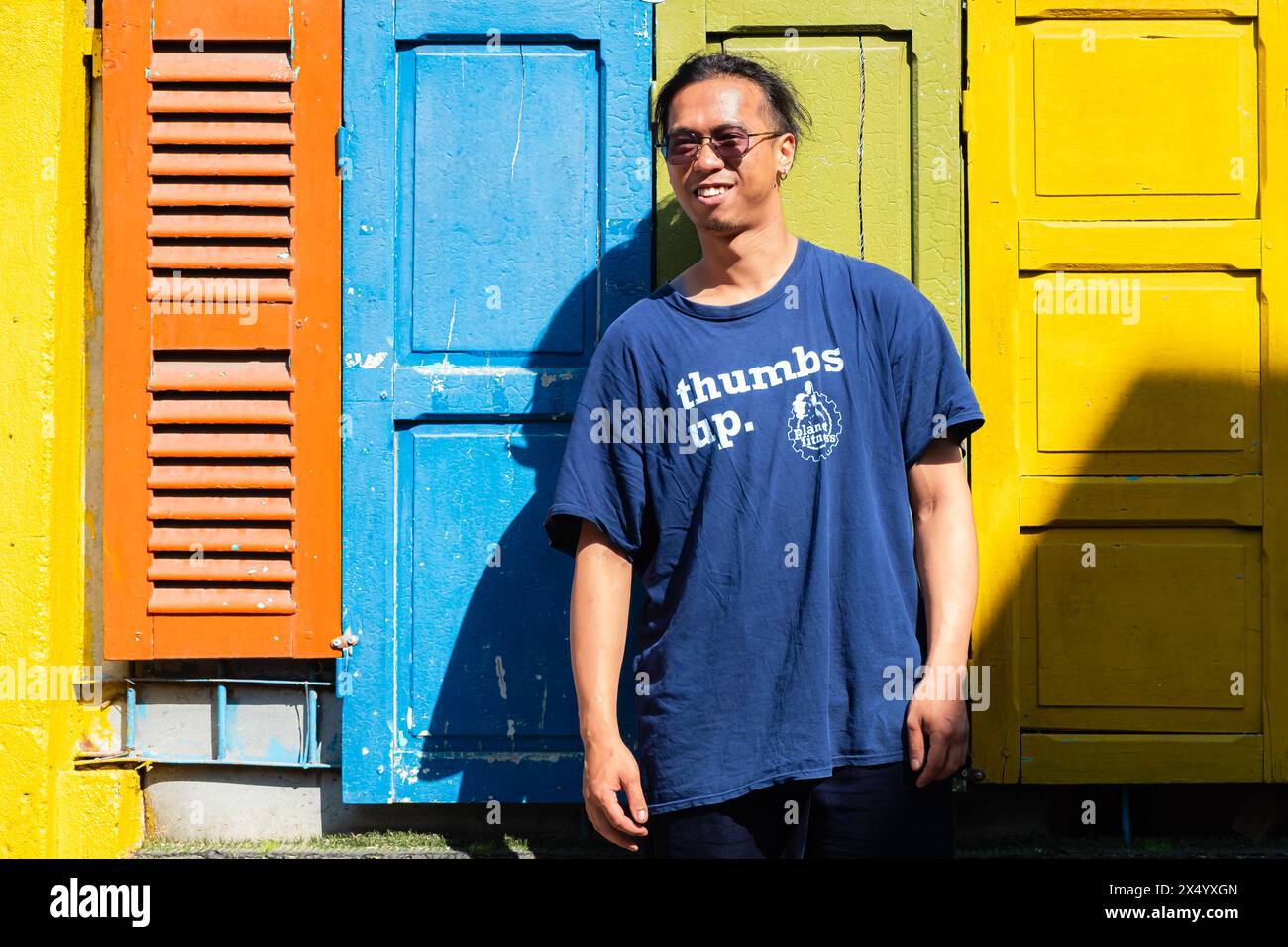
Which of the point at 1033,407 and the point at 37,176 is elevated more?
the point at 37,176

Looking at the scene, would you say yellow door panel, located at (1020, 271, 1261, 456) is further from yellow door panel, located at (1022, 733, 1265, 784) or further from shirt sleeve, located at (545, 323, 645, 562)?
Result: shirt sleeve, located at (545, 323, 645, 562)

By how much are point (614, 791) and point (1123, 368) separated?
2.04 meters

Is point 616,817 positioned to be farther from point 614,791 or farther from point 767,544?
point 767,544

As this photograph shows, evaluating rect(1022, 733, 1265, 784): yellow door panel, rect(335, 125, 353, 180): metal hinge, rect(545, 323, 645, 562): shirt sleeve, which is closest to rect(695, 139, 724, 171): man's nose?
rect(545, 323, 645, 562): shirt sleeve

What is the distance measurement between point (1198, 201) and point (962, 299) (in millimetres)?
730

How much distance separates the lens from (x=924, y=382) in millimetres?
2172

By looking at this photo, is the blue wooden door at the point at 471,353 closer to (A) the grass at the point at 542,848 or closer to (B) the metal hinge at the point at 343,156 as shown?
(B) the metal hinge at the point at 343,156

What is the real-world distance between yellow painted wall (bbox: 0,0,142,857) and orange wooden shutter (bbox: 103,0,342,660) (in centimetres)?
16

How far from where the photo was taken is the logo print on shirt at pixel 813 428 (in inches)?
83.6

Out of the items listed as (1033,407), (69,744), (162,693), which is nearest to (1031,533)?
(1033,407)

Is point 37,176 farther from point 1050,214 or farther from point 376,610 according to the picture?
point 1050,214

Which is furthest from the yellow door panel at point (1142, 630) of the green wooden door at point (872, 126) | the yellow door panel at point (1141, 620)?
the green wooden door at point (872, 126)

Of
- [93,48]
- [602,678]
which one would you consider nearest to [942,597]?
[602,678]

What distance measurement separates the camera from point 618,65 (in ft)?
10.7
